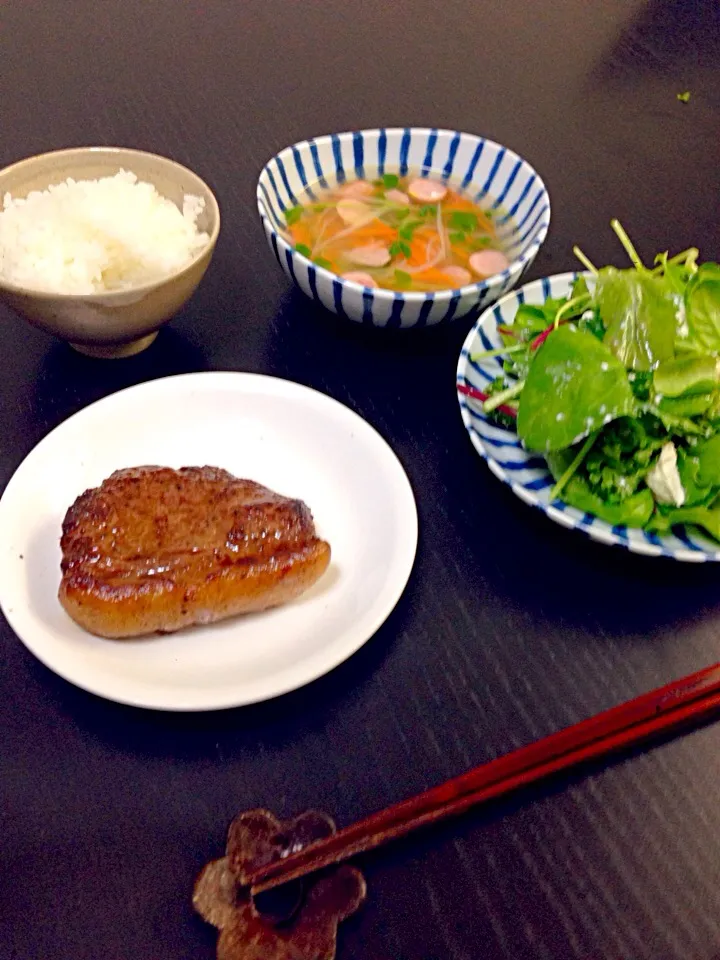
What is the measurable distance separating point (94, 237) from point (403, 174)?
88cm

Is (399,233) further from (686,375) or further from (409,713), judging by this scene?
(409,713)

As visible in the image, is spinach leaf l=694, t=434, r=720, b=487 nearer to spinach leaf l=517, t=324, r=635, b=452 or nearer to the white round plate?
spinach leaf l=517, t=324, r=635, b=452

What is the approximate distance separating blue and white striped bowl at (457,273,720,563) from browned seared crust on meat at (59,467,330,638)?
0.39 meters

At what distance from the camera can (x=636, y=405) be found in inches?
51.6

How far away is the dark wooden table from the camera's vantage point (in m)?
0.94

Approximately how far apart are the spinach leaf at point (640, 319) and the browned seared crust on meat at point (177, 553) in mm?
693

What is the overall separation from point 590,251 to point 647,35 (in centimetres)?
159

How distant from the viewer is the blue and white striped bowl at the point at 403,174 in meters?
1.46

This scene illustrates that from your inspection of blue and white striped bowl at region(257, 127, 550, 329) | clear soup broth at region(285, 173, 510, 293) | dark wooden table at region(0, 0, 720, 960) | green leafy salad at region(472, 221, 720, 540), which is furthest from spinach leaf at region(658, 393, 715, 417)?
clear soup broth at region(285, 173, 510, 293)

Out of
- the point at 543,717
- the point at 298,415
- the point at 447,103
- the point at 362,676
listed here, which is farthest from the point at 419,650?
the point at 447,103

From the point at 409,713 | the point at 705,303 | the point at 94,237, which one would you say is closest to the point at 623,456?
the point at 705,303

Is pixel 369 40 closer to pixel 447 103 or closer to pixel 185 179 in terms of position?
pixel 447 103

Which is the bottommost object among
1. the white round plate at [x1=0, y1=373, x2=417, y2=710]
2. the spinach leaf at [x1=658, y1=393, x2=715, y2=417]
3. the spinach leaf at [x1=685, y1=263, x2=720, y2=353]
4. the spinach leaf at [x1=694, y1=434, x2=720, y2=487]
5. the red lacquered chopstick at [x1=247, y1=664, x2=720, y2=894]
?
the white round plate at [x1=0, y1=373, x2=417, y2=710]

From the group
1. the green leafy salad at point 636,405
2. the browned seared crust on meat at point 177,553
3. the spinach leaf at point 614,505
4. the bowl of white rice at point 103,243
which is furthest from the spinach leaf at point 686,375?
the bowl of white rice at point 103,243
